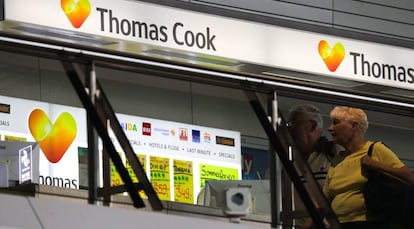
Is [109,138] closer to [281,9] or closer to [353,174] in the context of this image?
[353,174]

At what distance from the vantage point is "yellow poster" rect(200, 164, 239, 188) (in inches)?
314

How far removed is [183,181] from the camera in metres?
7.94

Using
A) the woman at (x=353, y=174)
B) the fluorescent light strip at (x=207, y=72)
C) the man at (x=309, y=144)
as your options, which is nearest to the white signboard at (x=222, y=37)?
the fluorescent light strip at (x=207, y=72)

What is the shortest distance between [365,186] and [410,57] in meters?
2.55

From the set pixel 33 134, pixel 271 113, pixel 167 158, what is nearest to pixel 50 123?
pixel 33 134

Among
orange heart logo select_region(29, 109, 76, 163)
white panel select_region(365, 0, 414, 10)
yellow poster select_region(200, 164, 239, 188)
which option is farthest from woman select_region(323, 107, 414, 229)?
white panel select_region(365, 0, 414, 10)

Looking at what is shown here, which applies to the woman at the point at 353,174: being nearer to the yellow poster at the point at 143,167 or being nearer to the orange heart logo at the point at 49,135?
the yellow poster at the point at 143,167

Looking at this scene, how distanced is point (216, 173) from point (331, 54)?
7.80 ft

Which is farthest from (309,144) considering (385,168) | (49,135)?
(49,135)

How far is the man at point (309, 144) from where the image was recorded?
27.5ft

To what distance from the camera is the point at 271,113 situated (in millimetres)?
8578

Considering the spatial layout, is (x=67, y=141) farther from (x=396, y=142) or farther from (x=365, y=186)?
(x=396, y=142)

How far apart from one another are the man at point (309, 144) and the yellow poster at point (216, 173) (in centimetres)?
53

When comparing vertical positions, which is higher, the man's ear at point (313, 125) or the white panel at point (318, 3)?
the white panel at point (318, 3)
